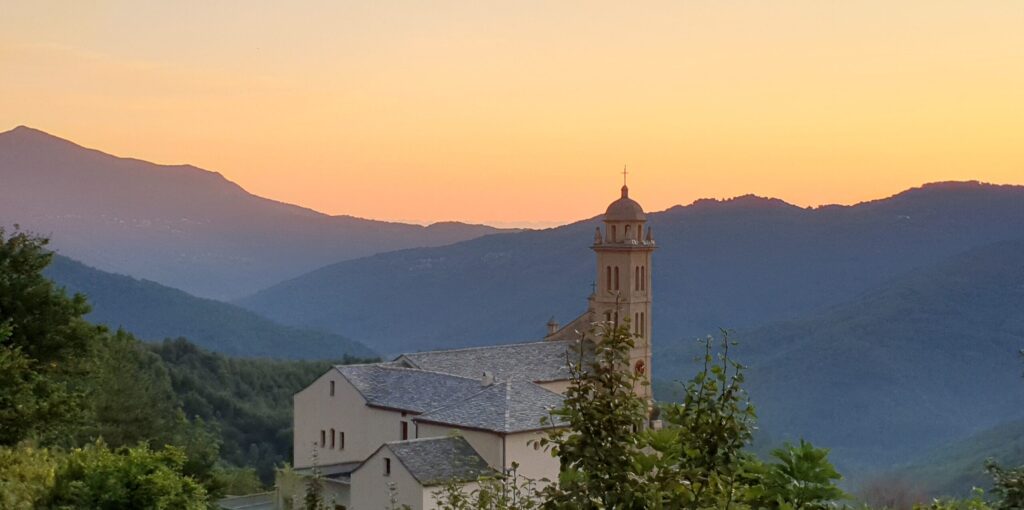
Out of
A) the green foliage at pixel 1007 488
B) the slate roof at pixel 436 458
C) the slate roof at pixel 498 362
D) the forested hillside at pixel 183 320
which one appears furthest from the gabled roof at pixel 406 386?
the forested hillside at pixel 183 320

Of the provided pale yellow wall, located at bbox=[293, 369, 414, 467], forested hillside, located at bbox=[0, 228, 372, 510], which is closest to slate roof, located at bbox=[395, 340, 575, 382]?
pale yellow wall, located at bbox=[293, 369, 414, 467]

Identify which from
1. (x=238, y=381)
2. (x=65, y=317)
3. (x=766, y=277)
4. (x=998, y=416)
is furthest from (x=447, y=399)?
(x=766, y=277)

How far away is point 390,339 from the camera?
535 feet

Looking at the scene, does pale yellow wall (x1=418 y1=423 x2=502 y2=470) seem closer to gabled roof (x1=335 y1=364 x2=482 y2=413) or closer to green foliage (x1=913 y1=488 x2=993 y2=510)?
gabled roof (x1=335 y1=364 x2=482 y2=413)

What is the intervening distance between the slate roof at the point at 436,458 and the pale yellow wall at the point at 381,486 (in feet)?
0.75

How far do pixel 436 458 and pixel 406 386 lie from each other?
8.03 meters

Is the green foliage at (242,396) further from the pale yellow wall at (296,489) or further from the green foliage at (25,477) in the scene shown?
the green foliage at (25,477)

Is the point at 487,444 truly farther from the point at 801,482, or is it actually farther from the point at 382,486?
the point at 801,482

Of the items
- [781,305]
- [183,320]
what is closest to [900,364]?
[781,305]

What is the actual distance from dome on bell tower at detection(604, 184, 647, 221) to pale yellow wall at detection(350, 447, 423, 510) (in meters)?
21.4

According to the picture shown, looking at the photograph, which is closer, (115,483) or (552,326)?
(115,483)

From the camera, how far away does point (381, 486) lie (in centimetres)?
2680

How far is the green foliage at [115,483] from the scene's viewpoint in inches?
435

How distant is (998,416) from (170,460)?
101 meters
